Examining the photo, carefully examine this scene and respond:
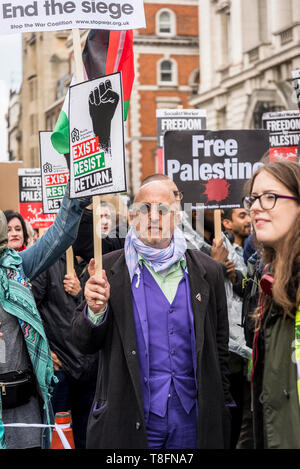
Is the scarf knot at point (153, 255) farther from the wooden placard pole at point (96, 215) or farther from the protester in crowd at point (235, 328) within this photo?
the protester in crowd at point (235, 328)

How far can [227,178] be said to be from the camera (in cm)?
646

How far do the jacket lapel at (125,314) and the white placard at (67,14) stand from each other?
135 centimetres

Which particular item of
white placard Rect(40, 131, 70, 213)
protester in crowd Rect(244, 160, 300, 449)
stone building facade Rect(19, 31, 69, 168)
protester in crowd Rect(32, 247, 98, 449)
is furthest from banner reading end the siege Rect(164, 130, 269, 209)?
stone building facade Rect(19, 31, 69, 168)

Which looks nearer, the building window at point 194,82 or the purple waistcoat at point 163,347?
the purple waistcoat at point 163,347

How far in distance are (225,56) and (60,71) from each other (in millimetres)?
31623

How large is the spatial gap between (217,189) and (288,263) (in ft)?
11.9

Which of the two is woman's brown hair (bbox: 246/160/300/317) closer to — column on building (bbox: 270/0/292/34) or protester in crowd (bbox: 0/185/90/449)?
protester in crowd (bbox: 0/185/90/449)

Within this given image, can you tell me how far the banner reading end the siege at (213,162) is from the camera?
21.0 feet

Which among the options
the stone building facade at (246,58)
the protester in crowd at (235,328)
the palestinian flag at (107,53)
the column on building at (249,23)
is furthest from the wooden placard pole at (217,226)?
the column on building at (249,23)

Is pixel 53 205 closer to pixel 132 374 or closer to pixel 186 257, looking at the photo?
pixel 186 257

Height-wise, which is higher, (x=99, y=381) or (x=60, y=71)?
(x=60, y=71)

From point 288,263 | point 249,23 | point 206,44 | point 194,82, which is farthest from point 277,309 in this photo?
point 194,82

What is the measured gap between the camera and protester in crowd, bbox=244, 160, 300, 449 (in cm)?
278

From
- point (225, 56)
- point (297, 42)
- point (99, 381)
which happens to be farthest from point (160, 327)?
point (225, 56)
